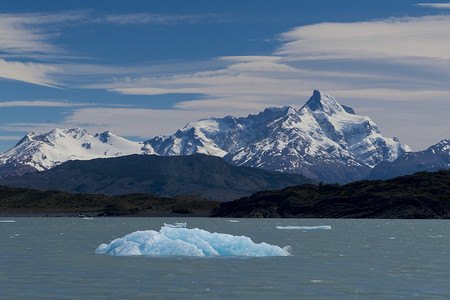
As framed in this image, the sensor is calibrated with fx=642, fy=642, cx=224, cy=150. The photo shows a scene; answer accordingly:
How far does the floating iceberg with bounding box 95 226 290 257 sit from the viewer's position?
5706cm

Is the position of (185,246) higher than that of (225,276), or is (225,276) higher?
(185,246)

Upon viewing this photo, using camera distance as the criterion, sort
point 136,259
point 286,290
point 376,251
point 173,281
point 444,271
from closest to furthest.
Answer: point 286,290 < point 173,281 < point 444,271 < point 136,259 < point 376,251

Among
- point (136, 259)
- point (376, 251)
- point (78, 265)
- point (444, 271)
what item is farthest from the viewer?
point (376, 251)

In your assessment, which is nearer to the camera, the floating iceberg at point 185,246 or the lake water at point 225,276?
the lake water at point 225,276

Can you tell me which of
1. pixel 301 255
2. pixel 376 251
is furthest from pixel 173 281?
pixel 376 251

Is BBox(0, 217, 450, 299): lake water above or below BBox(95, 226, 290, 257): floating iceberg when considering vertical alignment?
below

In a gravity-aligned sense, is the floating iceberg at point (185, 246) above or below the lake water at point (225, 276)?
above

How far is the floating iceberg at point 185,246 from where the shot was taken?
2247 inches

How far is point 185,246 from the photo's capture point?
57.4 m

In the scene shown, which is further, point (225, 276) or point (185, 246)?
point (185, 246)

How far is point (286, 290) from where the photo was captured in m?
35.9

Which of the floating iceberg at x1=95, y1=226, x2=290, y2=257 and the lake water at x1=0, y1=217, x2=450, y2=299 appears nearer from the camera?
the lake water at x1=0, y1=217, x2=450, y2=299

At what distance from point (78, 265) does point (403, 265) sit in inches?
1000

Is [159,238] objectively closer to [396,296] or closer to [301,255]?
[301,255]
